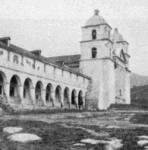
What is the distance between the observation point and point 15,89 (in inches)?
1211

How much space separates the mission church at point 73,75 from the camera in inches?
1156

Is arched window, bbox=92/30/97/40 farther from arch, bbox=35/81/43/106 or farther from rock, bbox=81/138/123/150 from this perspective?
rock, bbox=81/138/123/150

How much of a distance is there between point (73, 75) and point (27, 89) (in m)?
10.7

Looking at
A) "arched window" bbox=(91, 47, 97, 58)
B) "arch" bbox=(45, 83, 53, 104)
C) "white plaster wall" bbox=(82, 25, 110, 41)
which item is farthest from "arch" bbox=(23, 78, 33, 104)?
"white plaster wall" bbox=(82, 25, 110, 41)

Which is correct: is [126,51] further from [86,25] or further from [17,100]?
[17,100]

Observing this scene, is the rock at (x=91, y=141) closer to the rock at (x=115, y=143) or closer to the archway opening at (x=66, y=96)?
the rock at (x=115, y=143)

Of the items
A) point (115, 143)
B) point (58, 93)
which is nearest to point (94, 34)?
point (58, 93)

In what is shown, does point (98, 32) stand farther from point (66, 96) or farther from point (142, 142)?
point (142, 142)

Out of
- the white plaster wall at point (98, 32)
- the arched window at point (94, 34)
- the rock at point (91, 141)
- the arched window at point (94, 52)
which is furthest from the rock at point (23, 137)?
the arched window at point (94, 34)

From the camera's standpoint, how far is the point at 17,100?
29.8 m

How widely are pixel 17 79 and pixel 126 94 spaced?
108 ft

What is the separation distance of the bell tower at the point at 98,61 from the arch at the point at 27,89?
632 inches

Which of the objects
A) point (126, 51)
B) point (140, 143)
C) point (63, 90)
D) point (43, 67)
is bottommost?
point (140, 143)

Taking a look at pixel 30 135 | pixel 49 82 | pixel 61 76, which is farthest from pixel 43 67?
pixel 30 135
